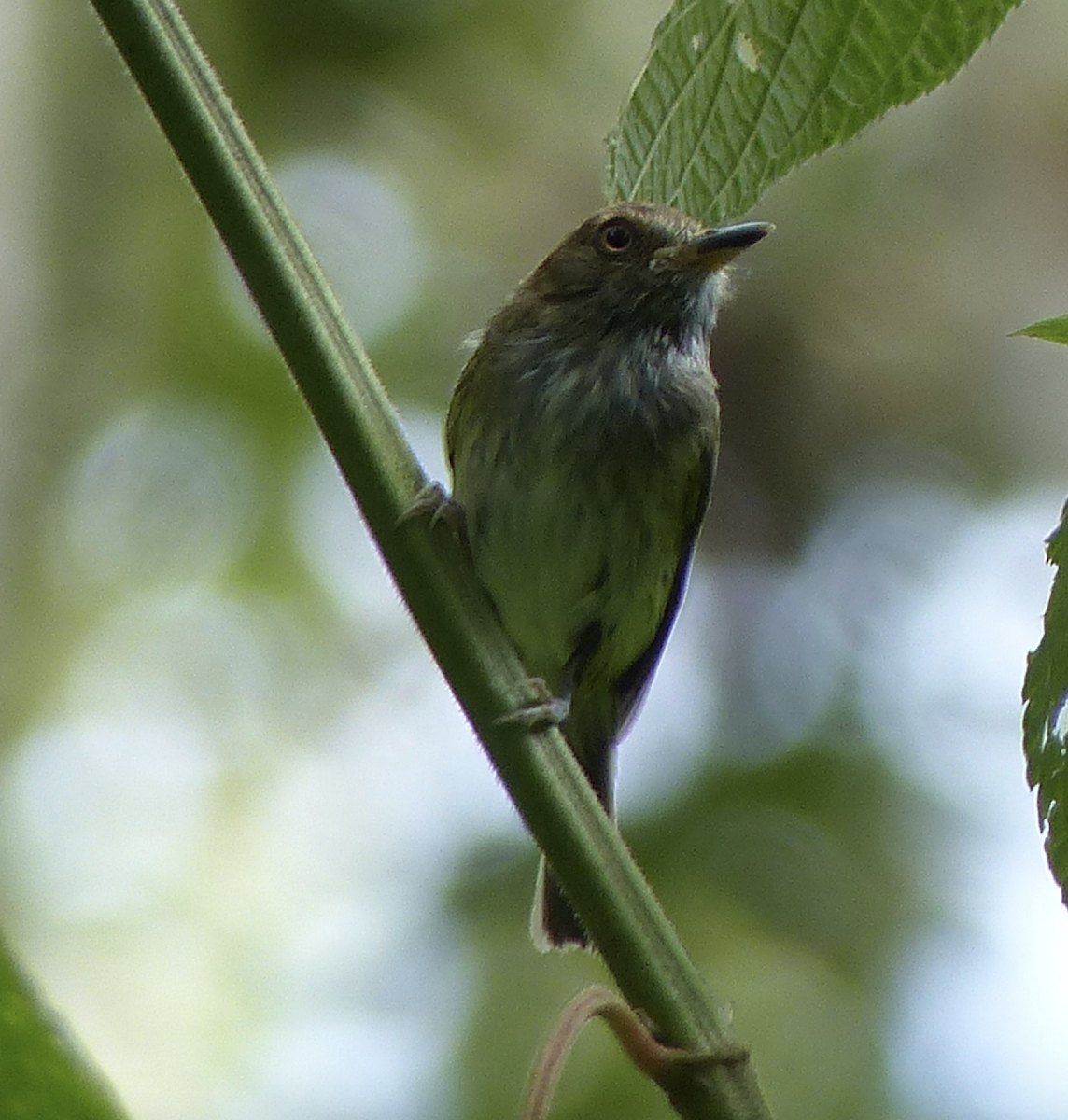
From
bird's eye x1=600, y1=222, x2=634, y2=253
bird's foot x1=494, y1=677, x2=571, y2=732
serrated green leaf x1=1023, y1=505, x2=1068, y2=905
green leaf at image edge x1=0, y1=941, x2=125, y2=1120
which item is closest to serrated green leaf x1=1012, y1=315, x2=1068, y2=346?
serrated green leaf x1=1023, y1=505, x2=1068, y2=905

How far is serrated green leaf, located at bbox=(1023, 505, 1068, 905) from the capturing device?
79 centimetres

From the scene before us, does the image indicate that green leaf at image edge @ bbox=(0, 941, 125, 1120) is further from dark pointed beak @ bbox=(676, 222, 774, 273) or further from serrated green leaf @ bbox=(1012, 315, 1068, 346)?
dark pointed beak @ bbox=(676, 222, 774, 273)

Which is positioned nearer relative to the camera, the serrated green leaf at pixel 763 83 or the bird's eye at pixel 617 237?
the serrated green leaf at pixel 763 83

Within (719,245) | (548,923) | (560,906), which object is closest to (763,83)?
(719,245)

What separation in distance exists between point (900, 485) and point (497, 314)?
2.35 m

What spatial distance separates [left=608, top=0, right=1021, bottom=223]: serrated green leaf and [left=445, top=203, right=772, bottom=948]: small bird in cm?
194

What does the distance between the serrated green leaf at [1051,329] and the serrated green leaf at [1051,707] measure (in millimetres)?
80

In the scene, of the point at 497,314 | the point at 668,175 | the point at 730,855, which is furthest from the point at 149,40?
the point at 730,855

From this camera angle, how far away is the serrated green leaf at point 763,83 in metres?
0.89

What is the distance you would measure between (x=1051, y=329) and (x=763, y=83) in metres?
0.25

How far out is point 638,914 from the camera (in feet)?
2.83

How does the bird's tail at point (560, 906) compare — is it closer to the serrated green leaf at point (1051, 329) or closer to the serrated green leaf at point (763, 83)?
the serrated green leaf at point (763, 83)

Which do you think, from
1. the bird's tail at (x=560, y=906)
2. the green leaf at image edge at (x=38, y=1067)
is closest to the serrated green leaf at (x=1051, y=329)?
the green leaf at image edge at (x=38, y=1067)

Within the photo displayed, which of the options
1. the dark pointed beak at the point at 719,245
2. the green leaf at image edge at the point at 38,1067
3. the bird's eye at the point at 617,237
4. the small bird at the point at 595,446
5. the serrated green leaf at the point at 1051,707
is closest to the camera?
the green leaf at image edge at the point at 38,1067
